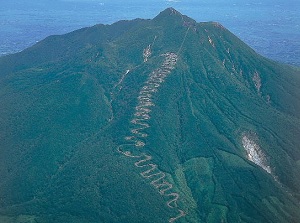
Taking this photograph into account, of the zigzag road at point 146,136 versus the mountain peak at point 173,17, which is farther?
the mountain peak at point 173,17

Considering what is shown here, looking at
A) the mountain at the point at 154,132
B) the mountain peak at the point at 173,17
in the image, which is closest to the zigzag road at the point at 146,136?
the mountain at the point at 154,132

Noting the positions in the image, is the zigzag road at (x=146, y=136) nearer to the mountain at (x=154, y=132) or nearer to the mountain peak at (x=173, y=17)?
the mountain at (x=154, y=132)

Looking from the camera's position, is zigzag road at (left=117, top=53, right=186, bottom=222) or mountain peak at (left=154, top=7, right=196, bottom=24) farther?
mountain peak at (left=154, top=7, right=196, bottom=24)

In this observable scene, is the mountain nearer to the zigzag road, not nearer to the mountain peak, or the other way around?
the zigzag road

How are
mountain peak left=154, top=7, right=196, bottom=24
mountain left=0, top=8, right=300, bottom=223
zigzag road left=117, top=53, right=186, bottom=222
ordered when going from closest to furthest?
1. mountain left=0, top=8, right=300, bottom=223
2. zigzag road left=117, top=53, right=186, bottom=222
3. mountain peak left=154, top=7, right=196, bottom=24

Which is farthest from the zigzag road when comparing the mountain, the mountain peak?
the mountain peak
